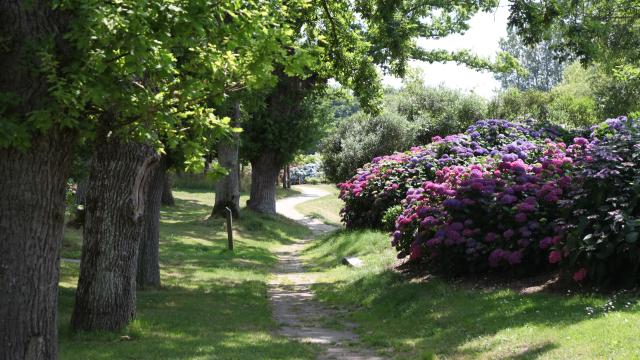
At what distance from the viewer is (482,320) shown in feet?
28.4

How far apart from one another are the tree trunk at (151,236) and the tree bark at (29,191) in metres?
7.06

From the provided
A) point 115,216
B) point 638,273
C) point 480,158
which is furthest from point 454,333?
point 480,158

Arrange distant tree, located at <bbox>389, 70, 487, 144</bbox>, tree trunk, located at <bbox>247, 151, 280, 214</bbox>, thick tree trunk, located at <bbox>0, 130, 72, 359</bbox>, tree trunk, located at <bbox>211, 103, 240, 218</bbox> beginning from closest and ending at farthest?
thick tree trunk, located at <bbox>0, 130, 72, 359</bbox> < tree trunk, located at <bbox>211, 103, 240, 218</bbox> < tree trunk, located at <bbox>247, 151, 280, 214</bbox> < distant tree, located at <bbox>389, 70, 487, 144</bbox>

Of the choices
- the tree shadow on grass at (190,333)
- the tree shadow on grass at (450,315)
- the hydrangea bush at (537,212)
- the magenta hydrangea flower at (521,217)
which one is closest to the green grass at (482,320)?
the tree shadow on grass at (450,315)

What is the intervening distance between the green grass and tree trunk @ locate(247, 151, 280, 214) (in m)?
16.4

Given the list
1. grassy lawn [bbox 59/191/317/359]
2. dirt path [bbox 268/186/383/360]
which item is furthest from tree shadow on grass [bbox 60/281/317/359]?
dirt path [bbox 268/186/383/360]

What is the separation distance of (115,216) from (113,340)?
162 cm

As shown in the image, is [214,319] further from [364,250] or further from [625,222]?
[364,250]

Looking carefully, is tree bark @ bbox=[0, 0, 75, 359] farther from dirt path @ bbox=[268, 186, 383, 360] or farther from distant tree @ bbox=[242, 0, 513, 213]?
dirt path @ bbox=[268, 186, 383, 360]

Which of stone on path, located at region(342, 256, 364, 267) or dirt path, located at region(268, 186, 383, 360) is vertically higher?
stone on path, located at region(342, 256, 364, 267)

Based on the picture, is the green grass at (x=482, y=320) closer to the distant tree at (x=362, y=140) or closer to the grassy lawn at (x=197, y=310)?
the grassy lawn at (x=197, y=310)

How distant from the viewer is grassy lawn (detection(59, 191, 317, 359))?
8070mm

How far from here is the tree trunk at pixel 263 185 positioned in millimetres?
29703

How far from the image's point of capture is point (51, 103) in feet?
17.3
